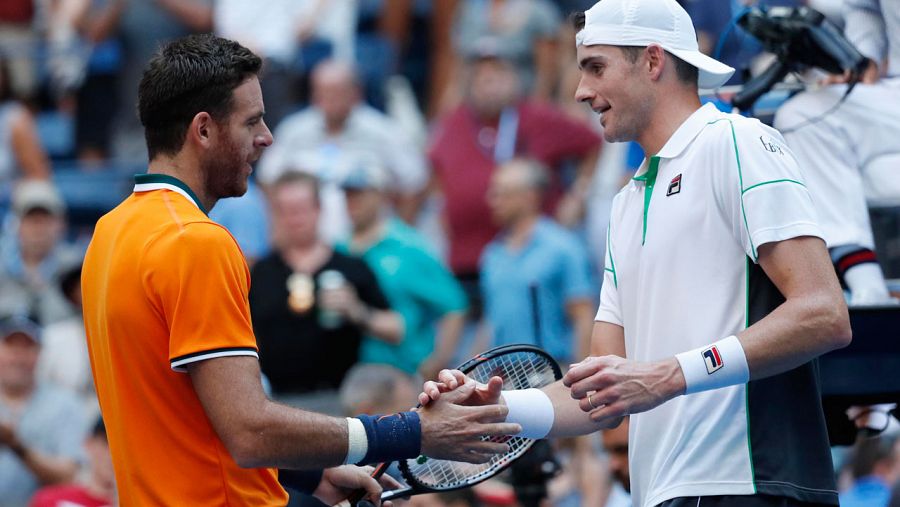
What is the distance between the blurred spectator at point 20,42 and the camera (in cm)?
1217

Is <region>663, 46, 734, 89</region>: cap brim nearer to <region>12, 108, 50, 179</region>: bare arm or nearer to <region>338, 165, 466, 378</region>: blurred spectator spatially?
<region>338, 165, 466, 378</region>: blurred spectator

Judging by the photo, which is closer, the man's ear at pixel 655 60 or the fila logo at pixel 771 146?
the fila logo at pixel 771 146

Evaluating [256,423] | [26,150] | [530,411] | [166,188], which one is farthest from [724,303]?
[26,150]

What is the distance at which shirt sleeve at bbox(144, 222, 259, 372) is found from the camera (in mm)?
3678

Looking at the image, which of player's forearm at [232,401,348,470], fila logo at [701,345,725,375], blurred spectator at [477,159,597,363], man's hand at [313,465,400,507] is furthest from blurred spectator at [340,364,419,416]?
fila logo at [701,345,725,375]

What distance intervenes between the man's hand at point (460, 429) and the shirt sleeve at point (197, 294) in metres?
0.57

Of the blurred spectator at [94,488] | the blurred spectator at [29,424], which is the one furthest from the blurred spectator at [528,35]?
the blurred spectator at [94,488]

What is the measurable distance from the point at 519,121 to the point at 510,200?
48.9 inches

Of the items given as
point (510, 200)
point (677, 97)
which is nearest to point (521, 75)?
point (510, 200)

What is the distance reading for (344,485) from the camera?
4.32 metres

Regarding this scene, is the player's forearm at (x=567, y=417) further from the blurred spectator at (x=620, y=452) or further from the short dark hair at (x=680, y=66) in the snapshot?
the blurred spectator at (x=620, y=452)

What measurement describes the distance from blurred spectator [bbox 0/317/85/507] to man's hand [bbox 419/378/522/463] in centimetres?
499

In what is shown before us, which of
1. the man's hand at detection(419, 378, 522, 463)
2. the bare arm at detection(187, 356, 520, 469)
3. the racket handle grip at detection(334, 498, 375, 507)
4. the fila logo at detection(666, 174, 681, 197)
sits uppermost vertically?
the fila logo at detection(666, 174, 681, 197)

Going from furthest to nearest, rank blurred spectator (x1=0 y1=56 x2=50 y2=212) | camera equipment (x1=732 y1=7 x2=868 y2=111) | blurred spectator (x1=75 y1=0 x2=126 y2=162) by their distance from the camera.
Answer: blurred spectator (x1=75 y1=0 x2=126 y2=162) < blurred spectator (x1=0 y1=56 x2=50 y2=212) < camera equipment (x1=732 y1=7 x2=868 y2=111)
